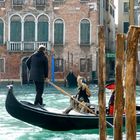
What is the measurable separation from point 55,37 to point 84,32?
130 cm

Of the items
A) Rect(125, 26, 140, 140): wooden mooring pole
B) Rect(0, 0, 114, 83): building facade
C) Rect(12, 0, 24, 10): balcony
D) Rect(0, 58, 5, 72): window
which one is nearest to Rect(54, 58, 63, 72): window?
Rect(0, 0, 114, 83): building facade

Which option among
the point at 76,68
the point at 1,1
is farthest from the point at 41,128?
the point at 1,1

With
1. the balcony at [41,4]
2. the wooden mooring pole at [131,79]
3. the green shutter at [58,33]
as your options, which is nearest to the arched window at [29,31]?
the balcony at [41,4]

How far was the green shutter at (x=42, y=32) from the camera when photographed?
19719 millimetres

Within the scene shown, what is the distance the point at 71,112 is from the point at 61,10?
13452 mm

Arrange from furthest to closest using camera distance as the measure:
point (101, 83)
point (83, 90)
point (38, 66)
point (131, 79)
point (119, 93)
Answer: point (83, 90)
point (38, 66)
point (101, 83)
point (119, 93)
point (131, 79)

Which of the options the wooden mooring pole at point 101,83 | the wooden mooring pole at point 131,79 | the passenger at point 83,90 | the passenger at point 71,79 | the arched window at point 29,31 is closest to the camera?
the wooden mooring pole at point 131,79

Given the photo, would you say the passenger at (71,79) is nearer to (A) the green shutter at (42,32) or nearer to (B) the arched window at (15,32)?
(A) the green shutter at (42,32)

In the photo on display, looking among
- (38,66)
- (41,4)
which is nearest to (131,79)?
(38,66)

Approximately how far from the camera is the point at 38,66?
6332 mm

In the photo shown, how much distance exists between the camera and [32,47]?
19625 mm

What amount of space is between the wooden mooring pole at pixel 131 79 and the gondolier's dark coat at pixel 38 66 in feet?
9.31

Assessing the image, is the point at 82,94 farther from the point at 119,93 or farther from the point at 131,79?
the point at 131,79

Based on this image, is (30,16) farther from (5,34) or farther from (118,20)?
(118,20)
